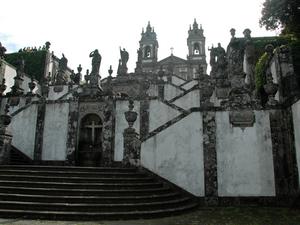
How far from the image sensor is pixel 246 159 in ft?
40.1

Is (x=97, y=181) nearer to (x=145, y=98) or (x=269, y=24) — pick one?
Answer: (x=145, y=98)

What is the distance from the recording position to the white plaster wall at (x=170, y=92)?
25.4 metres

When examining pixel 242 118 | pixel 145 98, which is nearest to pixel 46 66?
pixel 145 98

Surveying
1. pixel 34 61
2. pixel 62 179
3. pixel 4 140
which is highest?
pixel 34 61

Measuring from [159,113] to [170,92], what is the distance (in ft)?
26.7

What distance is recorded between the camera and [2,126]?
1405 cm

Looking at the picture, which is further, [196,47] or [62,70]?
[196,47]

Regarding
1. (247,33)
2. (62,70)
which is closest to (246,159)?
(247,33)

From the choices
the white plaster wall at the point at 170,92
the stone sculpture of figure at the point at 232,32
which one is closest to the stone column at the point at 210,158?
the white plaster wall at the point at 170,92

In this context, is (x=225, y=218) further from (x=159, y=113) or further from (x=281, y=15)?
(x=281, y=15)

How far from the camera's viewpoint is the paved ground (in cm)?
819

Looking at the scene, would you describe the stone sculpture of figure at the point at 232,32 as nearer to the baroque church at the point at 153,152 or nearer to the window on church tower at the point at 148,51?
the baroque church at the point at 153,152

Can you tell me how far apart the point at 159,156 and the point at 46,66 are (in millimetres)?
26696

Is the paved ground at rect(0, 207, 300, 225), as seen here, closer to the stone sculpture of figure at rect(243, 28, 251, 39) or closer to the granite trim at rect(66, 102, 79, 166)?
the granite trim at rect(66, 102, 79, 166)
